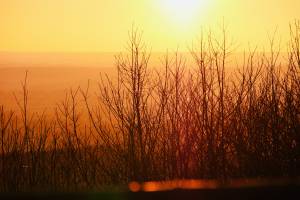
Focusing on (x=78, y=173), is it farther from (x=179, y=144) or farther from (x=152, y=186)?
(x=152, y=186)

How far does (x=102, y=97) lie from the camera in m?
9.84

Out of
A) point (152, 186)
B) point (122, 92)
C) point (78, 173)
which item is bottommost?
point (78, 173)

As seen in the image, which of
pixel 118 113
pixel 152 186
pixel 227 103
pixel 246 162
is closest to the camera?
pixel 152 186

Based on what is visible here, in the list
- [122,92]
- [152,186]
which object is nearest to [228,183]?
[152,186]

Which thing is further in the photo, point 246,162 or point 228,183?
point 246,162

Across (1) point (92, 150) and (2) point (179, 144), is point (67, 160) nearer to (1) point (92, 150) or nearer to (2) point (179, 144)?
(1) point (92, 150)

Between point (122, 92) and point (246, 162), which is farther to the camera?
point (122, 92)

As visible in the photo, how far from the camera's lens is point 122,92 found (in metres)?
9.50

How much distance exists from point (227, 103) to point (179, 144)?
1192 millimetres

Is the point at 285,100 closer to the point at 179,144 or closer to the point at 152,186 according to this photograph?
the point at 179,144

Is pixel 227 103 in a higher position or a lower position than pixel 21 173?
higher

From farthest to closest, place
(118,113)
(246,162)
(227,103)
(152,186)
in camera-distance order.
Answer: (118,113) < (227,103) < (246,162) < (152,186)

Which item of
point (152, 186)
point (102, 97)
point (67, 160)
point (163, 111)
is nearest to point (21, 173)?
point (67, 160)

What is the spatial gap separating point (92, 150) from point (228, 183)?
27.2 feet
